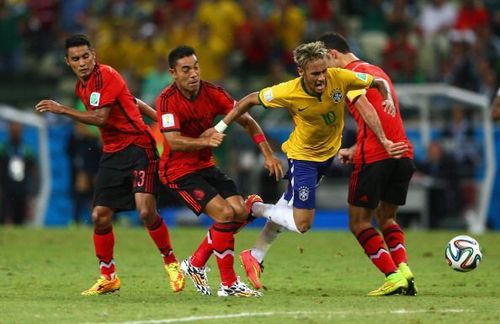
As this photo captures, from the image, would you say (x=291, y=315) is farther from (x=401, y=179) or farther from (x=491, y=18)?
(x=491, y=18)

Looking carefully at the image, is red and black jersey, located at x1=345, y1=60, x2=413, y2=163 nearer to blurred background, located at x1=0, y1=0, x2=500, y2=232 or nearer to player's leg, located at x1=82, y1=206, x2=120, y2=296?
player's leg, located at x1=82, y1=206, x2=120, y2=296

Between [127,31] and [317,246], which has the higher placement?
[127,31]

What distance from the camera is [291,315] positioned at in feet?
30.9

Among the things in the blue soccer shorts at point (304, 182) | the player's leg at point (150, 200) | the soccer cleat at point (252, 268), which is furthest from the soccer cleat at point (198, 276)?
the blue soccer shorts at point (304, 182)

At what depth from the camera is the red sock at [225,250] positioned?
1097 centimetres

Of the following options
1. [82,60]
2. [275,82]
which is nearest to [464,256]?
[82,60]

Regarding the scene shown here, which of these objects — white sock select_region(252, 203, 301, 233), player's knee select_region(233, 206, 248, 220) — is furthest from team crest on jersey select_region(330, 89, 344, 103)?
player's knee select_region(233, 206, 248, 220)

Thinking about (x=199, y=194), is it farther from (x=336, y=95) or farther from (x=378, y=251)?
(x=378, y=251)

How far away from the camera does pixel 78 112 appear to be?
11.0 meters

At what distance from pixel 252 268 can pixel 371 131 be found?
1708mm

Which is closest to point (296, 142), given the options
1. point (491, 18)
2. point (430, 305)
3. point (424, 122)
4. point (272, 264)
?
point (430, 305)

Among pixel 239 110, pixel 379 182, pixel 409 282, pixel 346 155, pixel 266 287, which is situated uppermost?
pixel 239 110

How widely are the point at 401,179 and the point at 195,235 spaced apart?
822 centimetres

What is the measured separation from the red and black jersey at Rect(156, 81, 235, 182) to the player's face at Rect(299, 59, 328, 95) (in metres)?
0.80
